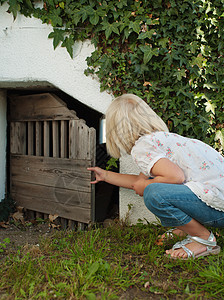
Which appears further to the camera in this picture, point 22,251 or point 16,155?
point 16,155

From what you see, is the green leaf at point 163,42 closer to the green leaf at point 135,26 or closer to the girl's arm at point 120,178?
the green leaf at point 135,26

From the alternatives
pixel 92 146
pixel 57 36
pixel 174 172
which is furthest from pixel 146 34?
pixel 174 172

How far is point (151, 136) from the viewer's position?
2.12m

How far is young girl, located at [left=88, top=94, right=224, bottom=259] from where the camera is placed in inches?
80.9

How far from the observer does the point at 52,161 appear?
347cm

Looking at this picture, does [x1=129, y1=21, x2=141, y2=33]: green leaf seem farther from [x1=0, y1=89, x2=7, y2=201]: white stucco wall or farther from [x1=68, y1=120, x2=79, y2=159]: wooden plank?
[x1=0, y1=89, x2=7, y2=201]: white stucco wall

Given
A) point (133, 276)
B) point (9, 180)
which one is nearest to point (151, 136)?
point (133, 276)

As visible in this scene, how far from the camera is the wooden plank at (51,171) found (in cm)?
319

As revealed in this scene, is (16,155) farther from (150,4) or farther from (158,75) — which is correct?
(150,4)

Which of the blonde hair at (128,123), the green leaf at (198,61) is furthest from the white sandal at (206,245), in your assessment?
the green leaf at (198,61)

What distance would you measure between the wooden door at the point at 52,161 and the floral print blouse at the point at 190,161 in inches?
44.9

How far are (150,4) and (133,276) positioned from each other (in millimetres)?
2492

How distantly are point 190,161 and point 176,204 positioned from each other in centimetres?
33

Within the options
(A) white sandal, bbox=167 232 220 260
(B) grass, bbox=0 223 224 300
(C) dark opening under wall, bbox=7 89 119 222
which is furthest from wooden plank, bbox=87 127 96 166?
(A) white sandal, bbox=167 232 220 260
